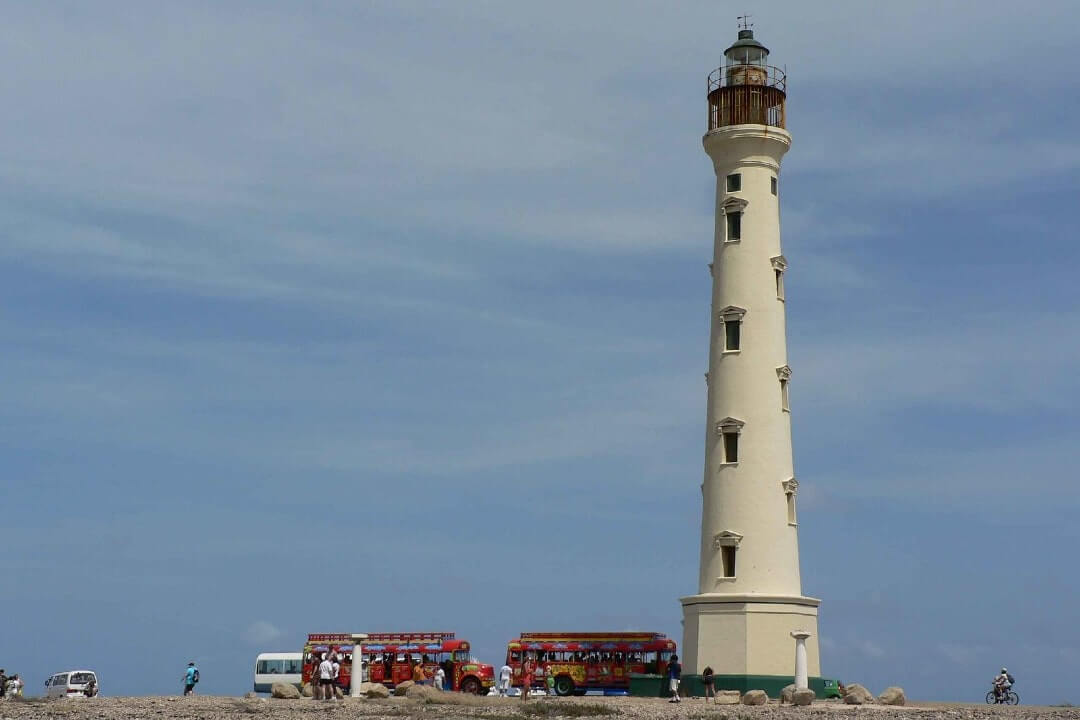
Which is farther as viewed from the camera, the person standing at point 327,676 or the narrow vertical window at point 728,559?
the narrow vertical window at point 728,559

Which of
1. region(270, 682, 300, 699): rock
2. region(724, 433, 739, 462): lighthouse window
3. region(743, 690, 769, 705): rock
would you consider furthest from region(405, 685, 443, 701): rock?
region(724, 433, 739, 462): lighthouse window

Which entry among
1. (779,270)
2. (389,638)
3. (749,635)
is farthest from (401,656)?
(779,270)

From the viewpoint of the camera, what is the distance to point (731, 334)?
54219 mm

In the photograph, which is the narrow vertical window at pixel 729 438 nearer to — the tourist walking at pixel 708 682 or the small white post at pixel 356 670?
the tourist walking at pixel 708 682

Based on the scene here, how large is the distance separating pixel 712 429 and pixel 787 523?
4379 millimetres

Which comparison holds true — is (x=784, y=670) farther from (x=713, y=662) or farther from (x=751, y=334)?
(x=751, y=334)

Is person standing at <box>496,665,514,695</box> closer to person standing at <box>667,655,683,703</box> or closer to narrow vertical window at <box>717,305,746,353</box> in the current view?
person standing at <box>667,655,683,703</box>

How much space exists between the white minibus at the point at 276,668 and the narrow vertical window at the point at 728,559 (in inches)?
1057

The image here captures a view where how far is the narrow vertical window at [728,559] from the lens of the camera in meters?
52.6

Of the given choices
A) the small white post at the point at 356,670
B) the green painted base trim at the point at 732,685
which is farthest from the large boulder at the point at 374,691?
the green painted base trim at the point at 732,685

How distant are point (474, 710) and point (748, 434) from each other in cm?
1512

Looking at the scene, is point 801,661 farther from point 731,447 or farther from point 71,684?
point 71,684

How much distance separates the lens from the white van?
208 ft

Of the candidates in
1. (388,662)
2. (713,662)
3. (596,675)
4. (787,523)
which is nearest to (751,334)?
(787,523)
